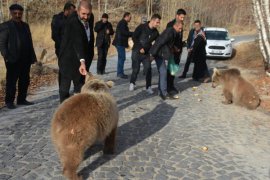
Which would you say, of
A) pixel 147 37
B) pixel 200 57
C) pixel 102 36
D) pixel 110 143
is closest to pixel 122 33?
pixel 102 36

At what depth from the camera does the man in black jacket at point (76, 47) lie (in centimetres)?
675

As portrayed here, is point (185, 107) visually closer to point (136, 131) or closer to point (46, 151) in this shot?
point (136, 131)

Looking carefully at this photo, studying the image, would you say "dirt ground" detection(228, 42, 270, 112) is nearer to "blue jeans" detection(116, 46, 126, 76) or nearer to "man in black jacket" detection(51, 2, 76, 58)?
"blue jeans" detection(116, 46, 126, 76)

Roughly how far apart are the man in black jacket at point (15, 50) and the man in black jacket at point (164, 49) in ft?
10.9

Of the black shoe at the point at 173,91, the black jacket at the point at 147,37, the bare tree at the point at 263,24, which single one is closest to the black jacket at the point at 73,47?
the black jacket at the point at 147,37

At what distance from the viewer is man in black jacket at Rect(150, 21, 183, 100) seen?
1016cm

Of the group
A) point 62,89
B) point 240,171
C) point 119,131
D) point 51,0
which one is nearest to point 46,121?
point 62,89

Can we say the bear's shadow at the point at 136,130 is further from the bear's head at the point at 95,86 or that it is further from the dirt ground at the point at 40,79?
the dirt ground at the point at 40,79

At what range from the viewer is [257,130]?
8.51 meters

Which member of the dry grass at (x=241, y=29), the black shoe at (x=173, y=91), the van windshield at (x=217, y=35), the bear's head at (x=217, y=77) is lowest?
the dry grass at (x=241, y=29)

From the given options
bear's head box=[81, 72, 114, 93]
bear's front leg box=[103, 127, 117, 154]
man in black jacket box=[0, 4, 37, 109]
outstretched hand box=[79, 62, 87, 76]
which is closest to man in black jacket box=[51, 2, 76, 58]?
man in black jacket box=[0, 4, 37, 109]

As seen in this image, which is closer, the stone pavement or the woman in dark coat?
the stone pavement

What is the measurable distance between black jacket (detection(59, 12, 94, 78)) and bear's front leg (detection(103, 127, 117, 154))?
1.56 meters

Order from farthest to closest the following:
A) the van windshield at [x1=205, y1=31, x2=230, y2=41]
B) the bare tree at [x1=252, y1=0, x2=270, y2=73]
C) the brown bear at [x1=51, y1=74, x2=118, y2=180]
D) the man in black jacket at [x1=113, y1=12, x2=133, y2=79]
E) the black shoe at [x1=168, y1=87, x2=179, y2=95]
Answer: the van windshield at [x1=205, y1=31, x2=230, y2=41], the man in black jacket at [x1=113, y1=12, x2=133, y2=79], the bare tree at [x1=252, y1=0, x2=270, y2=73], the black shoe at [x1=168, y1=87, x2=179, y2=95], the brown bear at [x1=51, y1=74, x2=118, y2=180]
